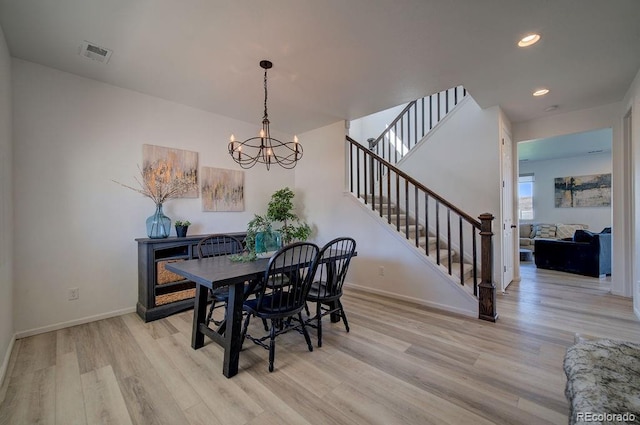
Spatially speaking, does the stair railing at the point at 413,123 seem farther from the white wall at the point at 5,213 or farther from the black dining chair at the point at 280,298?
the white wall at the point at 5,213

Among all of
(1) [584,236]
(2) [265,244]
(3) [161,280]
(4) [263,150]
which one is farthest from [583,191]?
(3) [161,280]

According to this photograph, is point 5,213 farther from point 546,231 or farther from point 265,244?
point 546,231

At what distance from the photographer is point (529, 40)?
2203 mm

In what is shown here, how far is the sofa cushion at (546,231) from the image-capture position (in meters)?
6.83

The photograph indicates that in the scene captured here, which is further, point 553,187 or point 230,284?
point 553,187

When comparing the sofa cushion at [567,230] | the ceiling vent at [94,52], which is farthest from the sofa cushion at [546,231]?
the ceiling vent at [94,52]

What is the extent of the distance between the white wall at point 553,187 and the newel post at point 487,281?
6.48 m

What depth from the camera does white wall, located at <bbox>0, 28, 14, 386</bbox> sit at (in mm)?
1944

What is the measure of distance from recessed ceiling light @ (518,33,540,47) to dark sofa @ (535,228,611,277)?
167 inches

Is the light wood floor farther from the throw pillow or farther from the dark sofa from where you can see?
the throw pillow

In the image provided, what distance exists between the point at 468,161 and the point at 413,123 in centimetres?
160

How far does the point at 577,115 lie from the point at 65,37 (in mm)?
6083

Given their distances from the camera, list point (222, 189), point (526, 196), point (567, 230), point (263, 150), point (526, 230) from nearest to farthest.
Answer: point (222, 189)
point (263, 150)
point (567, 230)
point (526, 230)
point (526, 196)

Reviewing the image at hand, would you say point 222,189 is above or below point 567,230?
above
